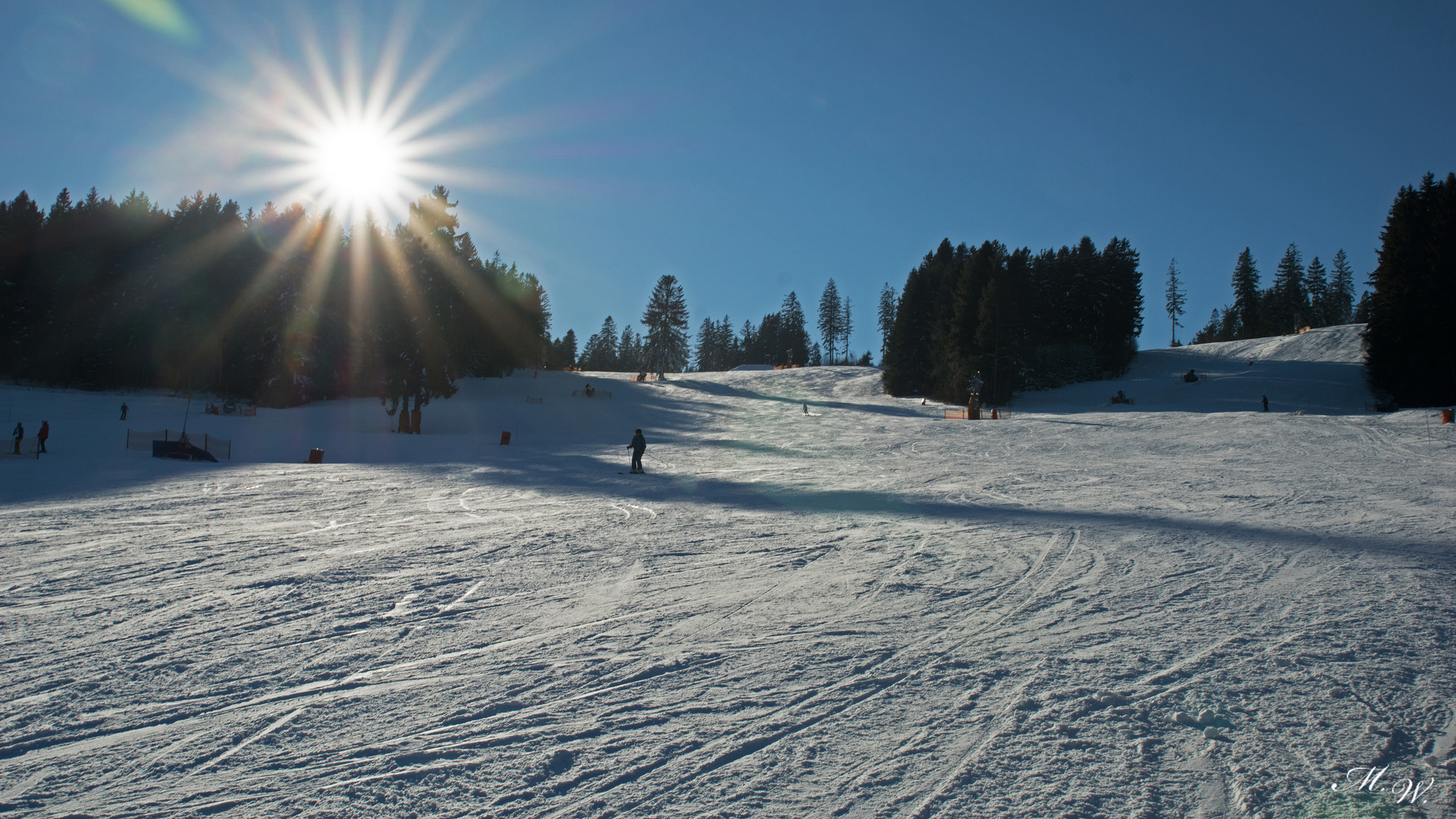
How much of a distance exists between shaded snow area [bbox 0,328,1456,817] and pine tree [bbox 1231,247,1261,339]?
94.8m

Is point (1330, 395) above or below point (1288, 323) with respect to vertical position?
below

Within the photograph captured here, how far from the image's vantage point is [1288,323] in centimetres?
8412

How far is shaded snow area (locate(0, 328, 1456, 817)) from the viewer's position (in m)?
3.42

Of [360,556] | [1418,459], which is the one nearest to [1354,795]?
[360,556]

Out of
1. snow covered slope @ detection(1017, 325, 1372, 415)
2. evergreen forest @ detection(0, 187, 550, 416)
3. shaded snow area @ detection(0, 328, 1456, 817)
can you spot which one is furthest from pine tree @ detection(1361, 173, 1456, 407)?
evergreen forest @ detection(0, 187, 550, 416)

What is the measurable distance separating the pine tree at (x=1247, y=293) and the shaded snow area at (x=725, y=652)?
9484cm

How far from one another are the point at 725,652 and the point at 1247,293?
367 feet

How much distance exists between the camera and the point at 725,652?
205 inches

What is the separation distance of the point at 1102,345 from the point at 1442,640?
60467 millimetres

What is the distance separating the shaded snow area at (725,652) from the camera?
3420 mm

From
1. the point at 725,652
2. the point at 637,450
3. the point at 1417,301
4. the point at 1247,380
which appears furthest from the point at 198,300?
the point at 1417,301

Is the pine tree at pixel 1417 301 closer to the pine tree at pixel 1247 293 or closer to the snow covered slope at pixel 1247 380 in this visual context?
the snow covered slope at pixel 1247 380

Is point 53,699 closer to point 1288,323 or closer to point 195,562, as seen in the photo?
point 195,562

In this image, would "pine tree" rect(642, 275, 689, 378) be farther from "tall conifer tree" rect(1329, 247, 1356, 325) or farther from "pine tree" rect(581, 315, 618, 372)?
"tall conifer tree" rect(1329, 247, 1356, 325)
